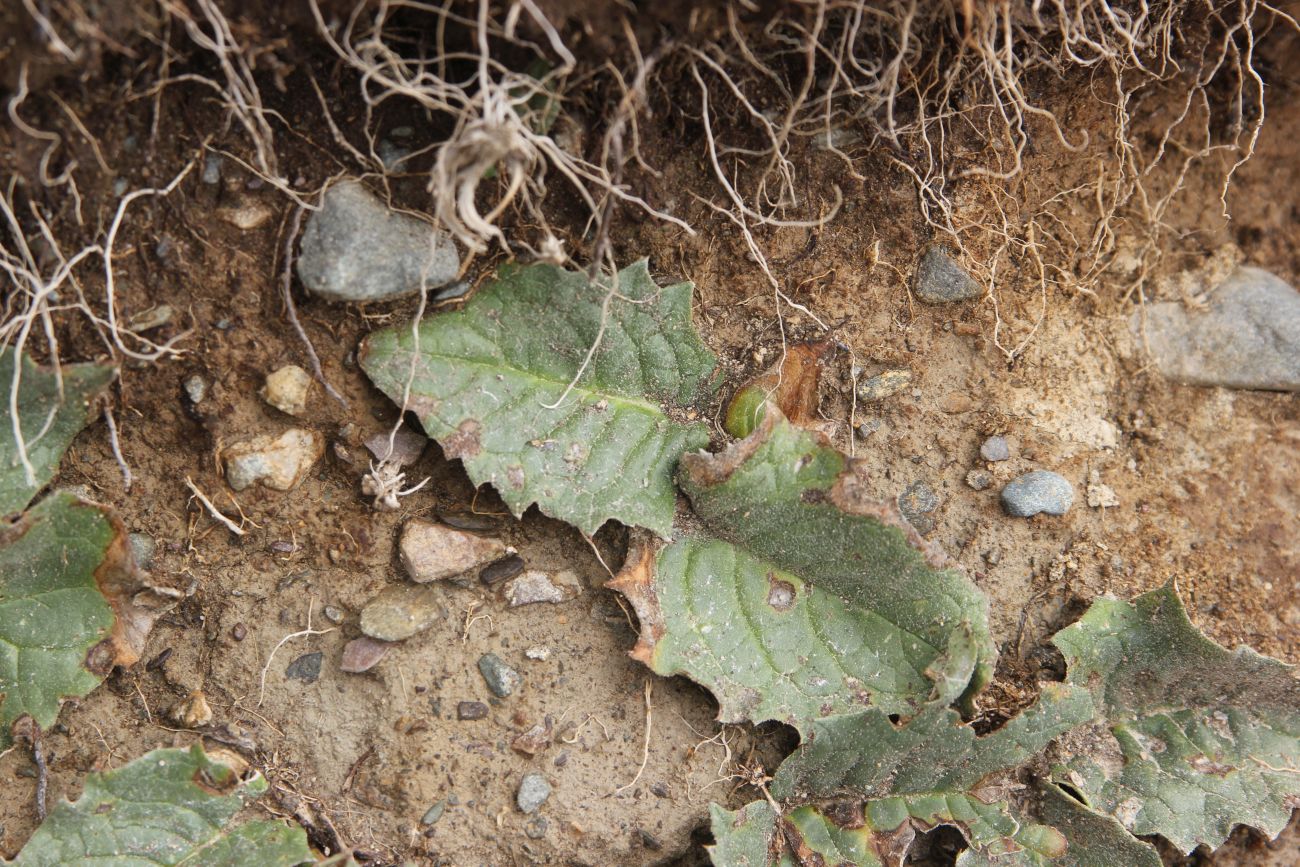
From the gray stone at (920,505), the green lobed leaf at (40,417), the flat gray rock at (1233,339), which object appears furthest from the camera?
the flat gray rock at (1233,339)

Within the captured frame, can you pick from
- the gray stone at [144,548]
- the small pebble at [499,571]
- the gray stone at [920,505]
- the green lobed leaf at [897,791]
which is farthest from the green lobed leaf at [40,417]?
the gray stone at [920,505]

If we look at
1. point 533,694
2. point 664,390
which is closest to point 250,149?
point 664,390

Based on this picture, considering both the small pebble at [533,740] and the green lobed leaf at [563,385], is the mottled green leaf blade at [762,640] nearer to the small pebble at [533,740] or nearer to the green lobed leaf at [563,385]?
the green lobed leaf at [563,385]

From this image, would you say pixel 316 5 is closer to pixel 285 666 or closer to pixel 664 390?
pixel 664 390

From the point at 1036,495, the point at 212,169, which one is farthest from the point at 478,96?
the point at 1036,495

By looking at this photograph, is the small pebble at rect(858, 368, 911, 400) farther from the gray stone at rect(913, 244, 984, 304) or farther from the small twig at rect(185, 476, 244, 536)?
the small twig at rect(185, 476, 244, 536)

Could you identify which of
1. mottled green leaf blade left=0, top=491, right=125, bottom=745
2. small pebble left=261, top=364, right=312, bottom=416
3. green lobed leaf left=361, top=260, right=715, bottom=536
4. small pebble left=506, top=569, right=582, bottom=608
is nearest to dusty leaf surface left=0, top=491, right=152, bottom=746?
mottled green leaf blade left=0, top=491, right=125, bottom=745

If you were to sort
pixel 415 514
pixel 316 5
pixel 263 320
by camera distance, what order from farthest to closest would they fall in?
pixel 415 514
pixel 263 320
pixel 316 5
